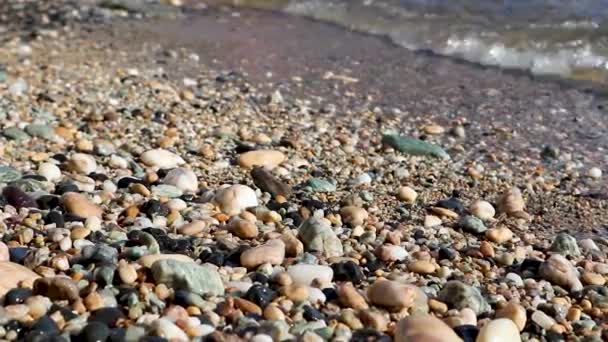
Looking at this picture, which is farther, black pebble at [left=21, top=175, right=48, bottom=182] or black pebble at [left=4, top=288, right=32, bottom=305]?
black pebble at [left=21, top=175, right=48, bottom=182]

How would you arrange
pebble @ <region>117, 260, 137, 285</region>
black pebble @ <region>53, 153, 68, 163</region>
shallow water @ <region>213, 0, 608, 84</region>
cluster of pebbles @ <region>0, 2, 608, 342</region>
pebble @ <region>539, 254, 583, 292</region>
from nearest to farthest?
cluster of pebbles @ <region>0, 2, 608, 342</region> < pebble @ <region>117, 260, 137, 285</region> < pebble @ <region>539, 254, 583, 292</region> < black pebble @ <region>53, 153, 68, 163</region> < shallow water @ <region>213, 0, 608, 84</region>

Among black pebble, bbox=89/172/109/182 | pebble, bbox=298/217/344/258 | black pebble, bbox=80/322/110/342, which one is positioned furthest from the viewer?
black pebble, bbox=89/172/109/182

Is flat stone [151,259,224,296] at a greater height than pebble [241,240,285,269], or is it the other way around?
flat stone [151,259,224,296]

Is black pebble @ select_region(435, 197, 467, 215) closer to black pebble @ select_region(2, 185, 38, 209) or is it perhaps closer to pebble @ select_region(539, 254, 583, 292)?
pebble @ select_region(539, 254, 583, 292)

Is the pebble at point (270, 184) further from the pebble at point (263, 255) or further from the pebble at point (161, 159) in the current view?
the pebble at point (263, 255)

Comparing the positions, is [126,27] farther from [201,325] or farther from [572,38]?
[201,325]

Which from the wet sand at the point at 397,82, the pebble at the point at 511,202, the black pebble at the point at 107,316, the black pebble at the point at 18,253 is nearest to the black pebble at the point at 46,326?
the black pebble at the point at 107,316

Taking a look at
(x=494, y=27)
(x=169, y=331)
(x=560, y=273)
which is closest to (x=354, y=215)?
(x=560, y=273)

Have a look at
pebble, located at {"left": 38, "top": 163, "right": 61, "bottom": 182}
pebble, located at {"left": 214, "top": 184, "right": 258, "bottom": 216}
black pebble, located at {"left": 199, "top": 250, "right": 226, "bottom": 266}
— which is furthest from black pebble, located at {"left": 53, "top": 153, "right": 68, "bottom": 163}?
black pebble, located at {"left": 199, "top": 250, "right": 226, "bottom": 266}
